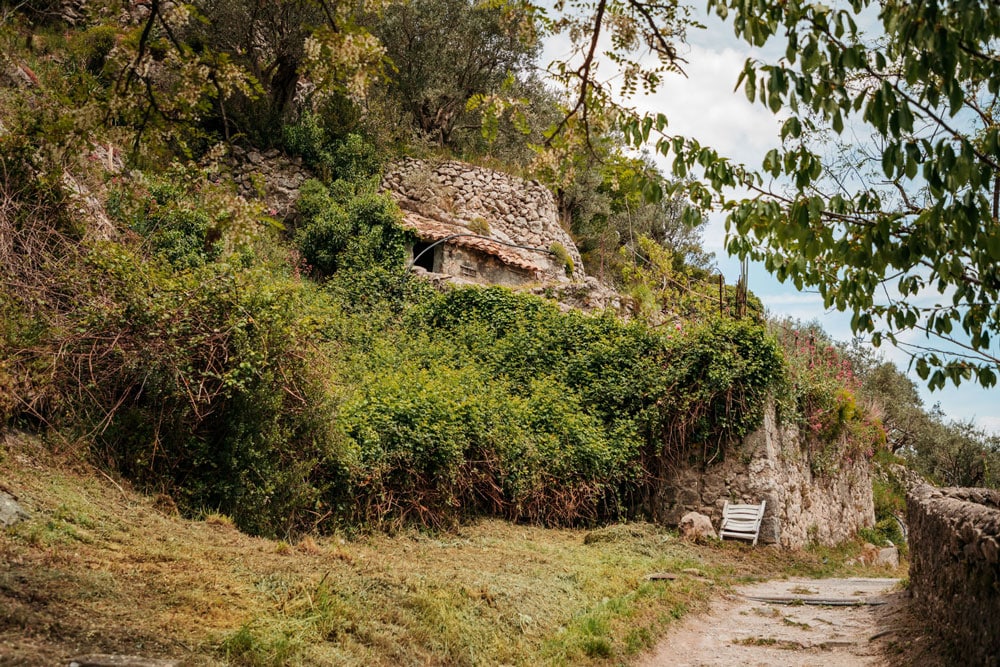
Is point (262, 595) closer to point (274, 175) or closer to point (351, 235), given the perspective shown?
point (351, 235)

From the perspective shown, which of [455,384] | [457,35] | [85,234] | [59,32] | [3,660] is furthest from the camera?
[457,35]

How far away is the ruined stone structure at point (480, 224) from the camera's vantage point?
2011 centimetres

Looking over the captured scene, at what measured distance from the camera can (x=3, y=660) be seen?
3.35 m

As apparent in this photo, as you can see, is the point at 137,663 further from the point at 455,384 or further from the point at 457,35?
the point at 457,35

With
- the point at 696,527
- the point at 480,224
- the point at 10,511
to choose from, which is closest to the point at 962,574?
the point at 10,511

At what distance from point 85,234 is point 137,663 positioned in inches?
304

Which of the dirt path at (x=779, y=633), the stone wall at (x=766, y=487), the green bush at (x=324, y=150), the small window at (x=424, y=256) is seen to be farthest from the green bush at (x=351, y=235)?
the dirt path at (x=779, y=633)

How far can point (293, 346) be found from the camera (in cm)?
819

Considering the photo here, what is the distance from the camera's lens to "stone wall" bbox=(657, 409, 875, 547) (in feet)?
43.6

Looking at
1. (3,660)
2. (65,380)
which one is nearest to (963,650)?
(3,660)

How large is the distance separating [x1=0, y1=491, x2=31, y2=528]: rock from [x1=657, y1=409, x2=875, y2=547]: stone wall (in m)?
11.1

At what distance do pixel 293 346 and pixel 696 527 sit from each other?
8266 millimetres

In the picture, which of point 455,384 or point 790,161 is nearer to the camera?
point 790,161

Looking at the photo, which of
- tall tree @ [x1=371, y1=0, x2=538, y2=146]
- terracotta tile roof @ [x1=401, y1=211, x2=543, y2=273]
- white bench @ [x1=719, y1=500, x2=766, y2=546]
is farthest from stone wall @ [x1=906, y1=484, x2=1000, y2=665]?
tall tree @ [x1=371, y1=0, x2=538, y2=146]
